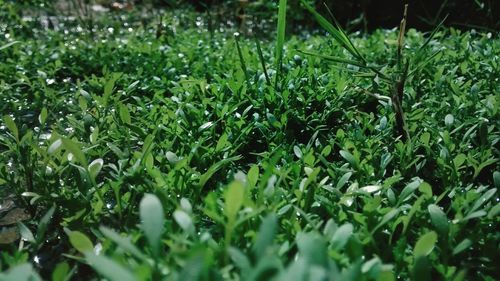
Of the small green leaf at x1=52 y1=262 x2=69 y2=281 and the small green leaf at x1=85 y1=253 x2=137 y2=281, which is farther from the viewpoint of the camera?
the small green leaf at x1=52 y1=262 x2=69 y2=281

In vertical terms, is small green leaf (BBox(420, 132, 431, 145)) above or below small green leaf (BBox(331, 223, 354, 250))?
below

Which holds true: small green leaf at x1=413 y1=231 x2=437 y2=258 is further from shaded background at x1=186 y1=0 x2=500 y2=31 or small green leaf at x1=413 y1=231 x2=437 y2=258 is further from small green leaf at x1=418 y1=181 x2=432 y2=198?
shaded background at x1=186 y1=0 x2=500 y2=31

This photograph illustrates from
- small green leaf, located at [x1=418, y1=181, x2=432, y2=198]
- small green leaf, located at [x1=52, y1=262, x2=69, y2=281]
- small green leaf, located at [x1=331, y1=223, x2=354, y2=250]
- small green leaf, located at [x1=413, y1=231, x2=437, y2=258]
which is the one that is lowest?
small green leaf, located at [x1=418, y1=181, x2=432, y2=198]

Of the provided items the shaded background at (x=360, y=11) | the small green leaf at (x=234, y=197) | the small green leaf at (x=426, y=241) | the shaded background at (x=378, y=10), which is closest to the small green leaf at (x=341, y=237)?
the small green leaf at (x=426, y=241)

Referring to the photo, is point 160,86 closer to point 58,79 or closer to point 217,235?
point 58,79

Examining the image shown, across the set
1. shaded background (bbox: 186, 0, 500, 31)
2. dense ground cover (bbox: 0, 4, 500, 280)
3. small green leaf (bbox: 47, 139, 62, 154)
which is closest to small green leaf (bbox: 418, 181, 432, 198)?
dense ground cover (bbox: 0, 4, 500, 280)

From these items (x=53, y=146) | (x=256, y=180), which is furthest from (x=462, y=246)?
(x=53, y=146)

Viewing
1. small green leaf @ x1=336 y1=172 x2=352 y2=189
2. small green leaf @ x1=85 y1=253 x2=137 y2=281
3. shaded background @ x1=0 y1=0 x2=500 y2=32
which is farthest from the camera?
shaded background @ x1=0 y1=0 x2=500 y2=32

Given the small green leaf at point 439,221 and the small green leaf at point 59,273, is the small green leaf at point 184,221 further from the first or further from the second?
the small green leaf at point 439,221

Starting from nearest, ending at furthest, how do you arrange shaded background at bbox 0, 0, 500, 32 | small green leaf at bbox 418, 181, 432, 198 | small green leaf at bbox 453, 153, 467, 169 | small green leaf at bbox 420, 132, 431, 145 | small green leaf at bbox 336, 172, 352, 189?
1. small green leaf at bbox 418, 181, 432, 198
2. small green leaf at bbox 336, 172, 352, 189
3. small green leaf at bbox 453, 153, 467, 169
4. small green leaf at bbox 420, 132, 431, 145
5. shaded background at bbox 0, 0, 500, 32
